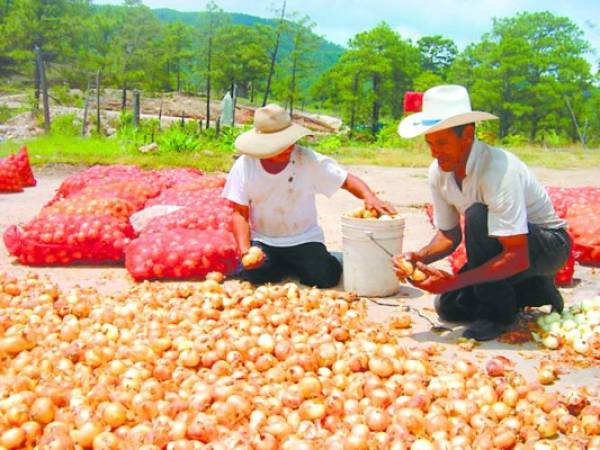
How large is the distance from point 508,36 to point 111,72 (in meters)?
24.4

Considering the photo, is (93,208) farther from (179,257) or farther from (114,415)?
(114,415)

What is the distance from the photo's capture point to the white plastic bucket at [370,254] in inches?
153

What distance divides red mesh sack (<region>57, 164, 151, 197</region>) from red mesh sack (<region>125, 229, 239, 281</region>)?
2525 millimetres

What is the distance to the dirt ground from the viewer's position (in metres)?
3.01

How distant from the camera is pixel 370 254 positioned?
395 centimetres

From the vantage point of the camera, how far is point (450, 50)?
2067 inches

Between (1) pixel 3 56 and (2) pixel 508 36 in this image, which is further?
(2) pixel 508 36

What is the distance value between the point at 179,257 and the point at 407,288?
158cm

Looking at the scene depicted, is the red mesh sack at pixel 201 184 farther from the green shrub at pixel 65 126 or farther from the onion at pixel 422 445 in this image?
the green shrub at pixel 65 126

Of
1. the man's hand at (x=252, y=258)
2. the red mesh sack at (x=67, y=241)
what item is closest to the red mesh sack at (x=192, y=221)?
the red mesh sack at (x=67, y=241)

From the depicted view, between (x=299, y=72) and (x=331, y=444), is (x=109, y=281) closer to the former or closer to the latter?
(x=331, y=444)

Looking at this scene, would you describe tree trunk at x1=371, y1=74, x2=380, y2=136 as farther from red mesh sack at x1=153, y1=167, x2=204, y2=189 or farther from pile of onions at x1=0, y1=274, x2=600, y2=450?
pile of onions at x1=0, y1=274, x2=600, y2=450

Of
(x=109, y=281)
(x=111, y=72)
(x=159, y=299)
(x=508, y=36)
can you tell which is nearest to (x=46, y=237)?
(x=109, y=281)

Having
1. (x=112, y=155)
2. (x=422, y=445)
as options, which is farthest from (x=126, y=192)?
(x=112, y=155)
